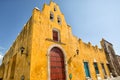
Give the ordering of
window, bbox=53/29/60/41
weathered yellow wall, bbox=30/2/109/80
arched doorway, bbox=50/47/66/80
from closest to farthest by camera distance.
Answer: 1. weathered yellow wall, bbox=30/2/109/80
2. arched doorway, bbox=50/47/66/80
3. window, bbox=53/29/60/41

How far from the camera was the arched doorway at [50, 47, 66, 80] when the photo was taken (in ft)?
30.3

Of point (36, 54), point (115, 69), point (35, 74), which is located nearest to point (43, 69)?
point (35, 74)

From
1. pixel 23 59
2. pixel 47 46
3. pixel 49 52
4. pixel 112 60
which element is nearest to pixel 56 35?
pixel 47 46

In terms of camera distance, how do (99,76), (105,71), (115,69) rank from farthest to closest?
(115,69), (105,71), (99,76)

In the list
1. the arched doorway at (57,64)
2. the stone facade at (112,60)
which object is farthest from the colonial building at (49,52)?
→ the stone facade at (112,60)

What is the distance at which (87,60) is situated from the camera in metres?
14.3

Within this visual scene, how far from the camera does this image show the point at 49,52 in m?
9.60

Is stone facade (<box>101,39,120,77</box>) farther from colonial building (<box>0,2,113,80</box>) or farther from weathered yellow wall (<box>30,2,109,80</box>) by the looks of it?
weathered yellow wall (<box>30,2,109,80</box>)

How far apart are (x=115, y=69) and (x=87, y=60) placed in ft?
30.1

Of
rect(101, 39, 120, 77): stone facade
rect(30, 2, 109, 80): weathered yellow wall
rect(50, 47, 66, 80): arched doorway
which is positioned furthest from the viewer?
rect(101, 39, 120, 77): stone facade

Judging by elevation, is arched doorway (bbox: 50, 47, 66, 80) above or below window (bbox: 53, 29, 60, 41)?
below

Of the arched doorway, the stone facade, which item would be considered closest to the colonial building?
the arched doorway

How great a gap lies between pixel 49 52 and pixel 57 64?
156cm

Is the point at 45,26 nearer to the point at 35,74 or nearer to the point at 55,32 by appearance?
the point at 55,32
